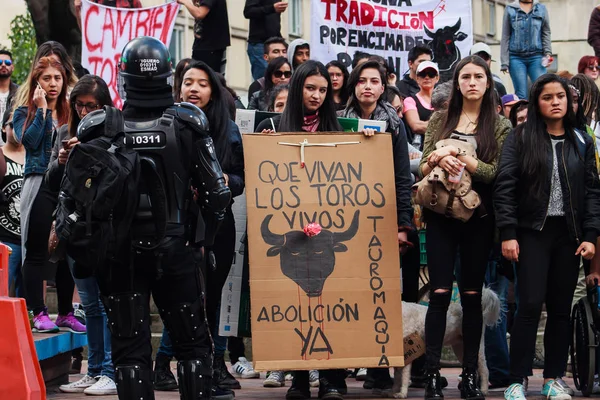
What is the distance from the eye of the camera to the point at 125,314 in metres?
7.03

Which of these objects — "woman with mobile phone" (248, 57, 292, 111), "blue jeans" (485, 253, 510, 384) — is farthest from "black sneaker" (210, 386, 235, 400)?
"woman with mobile phone" (248, 57, 292, 111)

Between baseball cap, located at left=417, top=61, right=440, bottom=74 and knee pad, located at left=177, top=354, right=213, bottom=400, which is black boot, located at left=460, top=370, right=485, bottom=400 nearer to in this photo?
knee pad, located at left=177, top=354, right=213, bottom=400

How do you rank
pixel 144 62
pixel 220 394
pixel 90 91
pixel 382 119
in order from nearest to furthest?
pixel 144 62 → pixel 220 394 → pixel 90 91 → pixel 382 119

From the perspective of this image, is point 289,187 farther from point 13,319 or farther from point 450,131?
point 13,319

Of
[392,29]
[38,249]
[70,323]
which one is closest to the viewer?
[38,249]

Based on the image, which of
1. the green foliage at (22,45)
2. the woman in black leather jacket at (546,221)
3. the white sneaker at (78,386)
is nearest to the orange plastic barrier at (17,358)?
the white sneaker at (78,386)

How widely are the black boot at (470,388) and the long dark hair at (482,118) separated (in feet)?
4.46

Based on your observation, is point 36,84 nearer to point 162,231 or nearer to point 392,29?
point 162,231

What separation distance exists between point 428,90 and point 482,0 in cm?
3703

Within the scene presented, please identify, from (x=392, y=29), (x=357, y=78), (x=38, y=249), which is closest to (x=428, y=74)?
(x=392, y=29)

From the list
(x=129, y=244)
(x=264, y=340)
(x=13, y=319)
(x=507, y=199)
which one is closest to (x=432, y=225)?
(x=507, y=199)

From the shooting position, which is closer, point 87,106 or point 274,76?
point 87,106

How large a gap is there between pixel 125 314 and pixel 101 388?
7.43 feet

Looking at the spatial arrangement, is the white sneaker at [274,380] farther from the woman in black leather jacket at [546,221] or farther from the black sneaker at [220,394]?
the woman in black leather jacket at [546,221]
